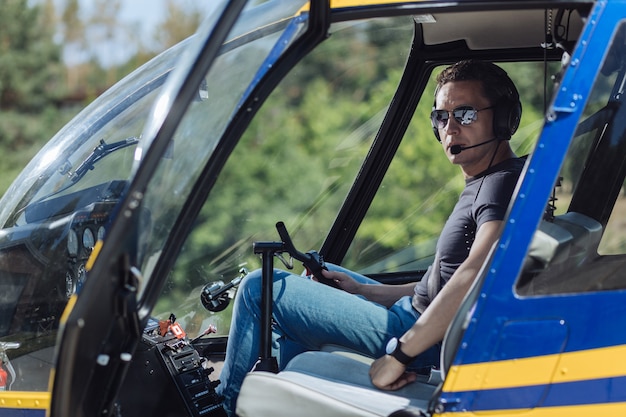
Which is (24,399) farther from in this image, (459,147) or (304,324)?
(459,147)

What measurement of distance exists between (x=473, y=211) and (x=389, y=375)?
1.97ft

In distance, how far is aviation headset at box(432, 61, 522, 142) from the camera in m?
2.77

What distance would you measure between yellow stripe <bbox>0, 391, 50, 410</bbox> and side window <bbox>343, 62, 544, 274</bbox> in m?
1.90

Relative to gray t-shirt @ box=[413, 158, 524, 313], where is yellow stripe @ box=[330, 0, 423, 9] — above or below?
above

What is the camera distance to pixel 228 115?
223 centimetres

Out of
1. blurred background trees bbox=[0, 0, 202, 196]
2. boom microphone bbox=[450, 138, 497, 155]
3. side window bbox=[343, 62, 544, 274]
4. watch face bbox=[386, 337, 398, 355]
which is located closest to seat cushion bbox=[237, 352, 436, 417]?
watch face bbox=[386, 337, 398, 355]

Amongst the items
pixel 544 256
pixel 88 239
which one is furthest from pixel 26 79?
pixel 544 256

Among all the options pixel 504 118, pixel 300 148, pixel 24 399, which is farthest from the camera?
pixel 300 148

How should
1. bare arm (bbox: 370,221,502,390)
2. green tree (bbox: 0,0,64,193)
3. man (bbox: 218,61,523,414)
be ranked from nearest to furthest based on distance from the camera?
bare arm (bbox: 370,221,502,390) < man (bbox: 218,61,523,414) < green tree (bbox: 0,0,64,193)

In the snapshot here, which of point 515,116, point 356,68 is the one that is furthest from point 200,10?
point 515,116

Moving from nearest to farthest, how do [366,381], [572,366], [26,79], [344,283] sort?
[572,366] → [366,381] → [344,283] → [26,79]

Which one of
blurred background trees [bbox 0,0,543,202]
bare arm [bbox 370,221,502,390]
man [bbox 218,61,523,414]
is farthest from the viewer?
blurred background trees [bbox 0,0,543,202]

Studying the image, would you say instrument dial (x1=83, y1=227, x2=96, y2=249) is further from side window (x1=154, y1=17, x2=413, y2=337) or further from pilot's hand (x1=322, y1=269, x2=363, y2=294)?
side window (x1=154, y1=17, x2=413, y2=337)

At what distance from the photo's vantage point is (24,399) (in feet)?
7.88
